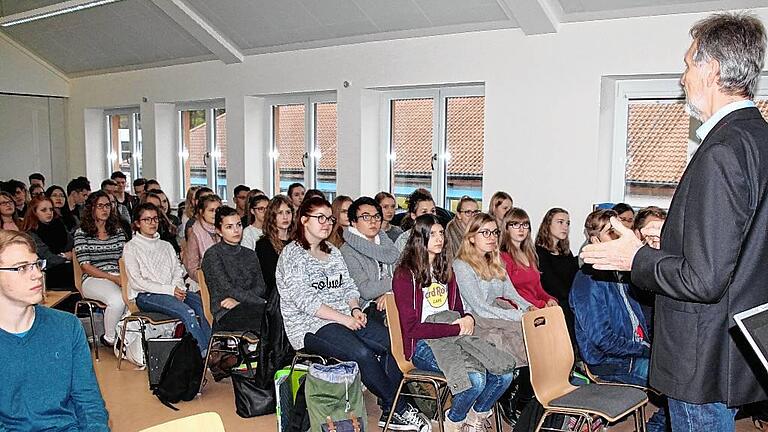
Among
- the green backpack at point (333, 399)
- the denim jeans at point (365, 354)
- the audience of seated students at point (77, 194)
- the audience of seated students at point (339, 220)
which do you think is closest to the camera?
the green backpack at point (333, 399)

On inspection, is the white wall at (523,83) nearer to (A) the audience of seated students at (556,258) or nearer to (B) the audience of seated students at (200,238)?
(A) the audience of seated students at (556,258)

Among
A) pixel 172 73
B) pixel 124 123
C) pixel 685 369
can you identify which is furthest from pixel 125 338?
pixel 124 123

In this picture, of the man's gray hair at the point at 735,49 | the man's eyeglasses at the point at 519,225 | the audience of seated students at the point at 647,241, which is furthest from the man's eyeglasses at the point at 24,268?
the man's eyeglasses at the point at 519,225

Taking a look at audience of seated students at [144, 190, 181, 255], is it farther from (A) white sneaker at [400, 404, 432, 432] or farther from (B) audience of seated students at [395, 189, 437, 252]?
(A) white sneaker at [400, 404, 432, 432]

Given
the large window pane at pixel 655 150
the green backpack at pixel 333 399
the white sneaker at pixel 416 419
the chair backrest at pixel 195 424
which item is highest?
the large window pane at pixel 655 150

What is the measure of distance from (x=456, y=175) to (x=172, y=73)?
461cm

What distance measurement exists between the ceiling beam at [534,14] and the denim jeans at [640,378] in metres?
3.18

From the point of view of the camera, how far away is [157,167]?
10320mm

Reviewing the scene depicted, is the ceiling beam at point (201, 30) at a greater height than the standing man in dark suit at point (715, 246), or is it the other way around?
the ceiling beam at point (201, 30)

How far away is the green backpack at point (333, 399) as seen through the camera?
11.5ft

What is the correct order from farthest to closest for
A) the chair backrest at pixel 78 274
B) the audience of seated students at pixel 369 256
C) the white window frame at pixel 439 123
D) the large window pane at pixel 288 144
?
the large window pane at pixel 288 144 < the white window frame at pixel 439 123 < the chair backrest at pixel 78 274 < the audience of seated students at pixel 369 256

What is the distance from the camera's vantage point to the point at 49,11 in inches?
359

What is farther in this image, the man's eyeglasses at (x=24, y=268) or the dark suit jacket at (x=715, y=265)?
the man's eyeglasses at (x=24, y=268)

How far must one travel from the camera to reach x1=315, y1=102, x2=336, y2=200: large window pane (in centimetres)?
838
